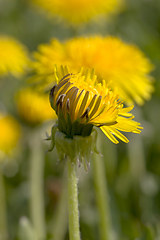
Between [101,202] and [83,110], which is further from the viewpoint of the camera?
[101,202]

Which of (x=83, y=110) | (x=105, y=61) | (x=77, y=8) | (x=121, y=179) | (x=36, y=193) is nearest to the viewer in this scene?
(x=83, y=110)

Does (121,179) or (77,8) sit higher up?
(77,8)

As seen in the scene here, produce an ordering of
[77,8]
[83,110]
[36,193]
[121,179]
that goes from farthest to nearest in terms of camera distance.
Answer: [77,8]
[121,179]
[36,193]
[83,110]

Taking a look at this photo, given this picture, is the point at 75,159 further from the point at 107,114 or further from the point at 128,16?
the point at 128,16

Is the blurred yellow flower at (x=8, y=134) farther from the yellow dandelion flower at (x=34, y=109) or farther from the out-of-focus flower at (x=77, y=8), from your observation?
the out-of-focus flower at (x=77, y=8)

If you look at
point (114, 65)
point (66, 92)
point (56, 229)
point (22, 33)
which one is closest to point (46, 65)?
point (114, 65)

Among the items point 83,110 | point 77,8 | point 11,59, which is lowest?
point 83,110

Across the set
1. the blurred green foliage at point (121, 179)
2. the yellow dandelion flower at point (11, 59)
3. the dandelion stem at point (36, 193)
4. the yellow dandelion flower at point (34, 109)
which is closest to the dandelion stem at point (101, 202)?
the blurred green foliage at point (121, 179)

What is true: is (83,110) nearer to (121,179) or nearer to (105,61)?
(105,61)

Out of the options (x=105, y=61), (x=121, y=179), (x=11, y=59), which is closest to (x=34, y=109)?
(x=11, y=59)
